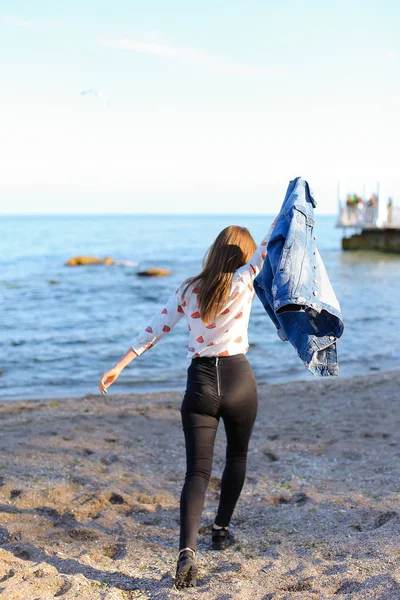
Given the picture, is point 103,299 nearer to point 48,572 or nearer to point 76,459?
point 76,459

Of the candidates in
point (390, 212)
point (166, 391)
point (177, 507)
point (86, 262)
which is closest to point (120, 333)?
point (166, 391)

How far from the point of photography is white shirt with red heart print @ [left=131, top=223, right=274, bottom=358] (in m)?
3.51

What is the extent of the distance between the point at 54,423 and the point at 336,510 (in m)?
3.74

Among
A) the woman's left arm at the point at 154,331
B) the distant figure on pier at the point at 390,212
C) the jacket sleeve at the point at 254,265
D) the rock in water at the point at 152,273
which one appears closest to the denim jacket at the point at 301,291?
the jacket sleeve at the point at 254,265

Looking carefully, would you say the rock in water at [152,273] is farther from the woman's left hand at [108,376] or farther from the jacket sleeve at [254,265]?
the jacket sleeve at [254,265]

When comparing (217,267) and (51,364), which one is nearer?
(217,267)

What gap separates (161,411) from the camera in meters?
7.96

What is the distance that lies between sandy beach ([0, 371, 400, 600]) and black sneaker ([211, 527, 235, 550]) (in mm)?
79

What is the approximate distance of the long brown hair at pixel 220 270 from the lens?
11.4 feet

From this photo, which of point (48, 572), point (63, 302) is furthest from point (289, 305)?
point (63, 302)

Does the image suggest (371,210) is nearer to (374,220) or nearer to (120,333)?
(374,220)

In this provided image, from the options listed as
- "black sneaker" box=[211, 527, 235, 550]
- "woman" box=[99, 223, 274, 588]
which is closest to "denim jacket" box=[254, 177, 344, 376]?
"woman" box=[99, 223, 274, 588]

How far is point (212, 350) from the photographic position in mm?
3494

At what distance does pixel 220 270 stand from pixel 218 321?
0.91ft
